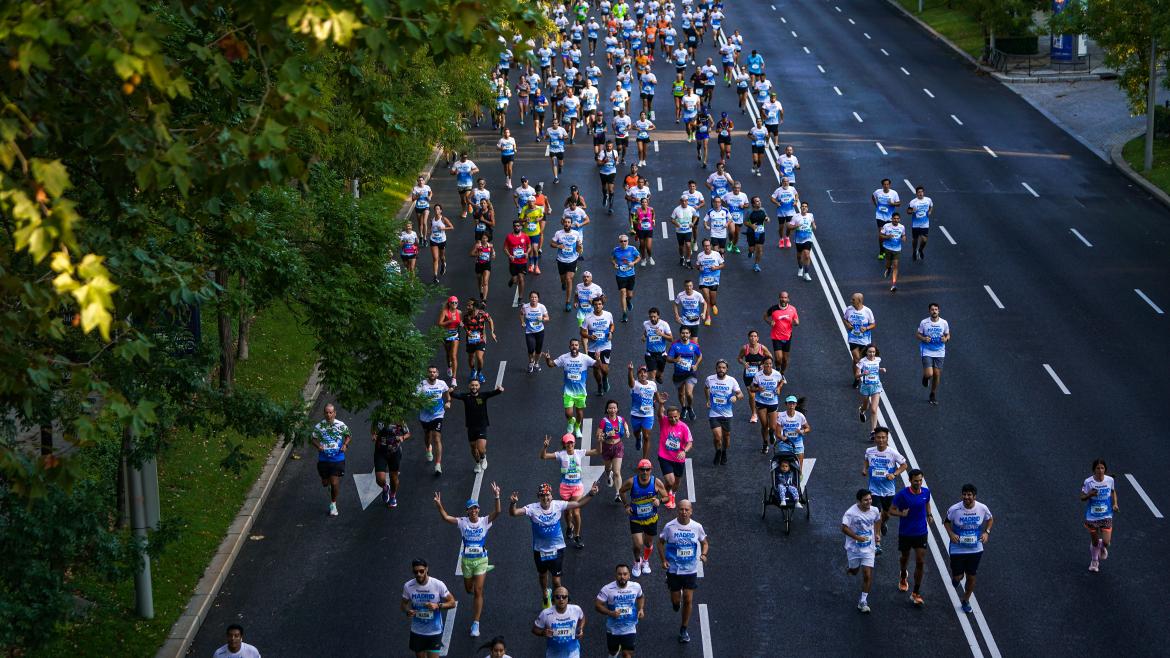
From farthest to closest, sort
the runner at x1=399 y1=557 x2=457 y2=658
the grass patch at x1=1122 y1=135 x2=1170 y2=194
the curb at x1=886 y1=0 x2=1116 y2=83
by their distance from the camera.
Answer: the curb at x1=886 y1=0 x2=1116 y2=83, the grass patch at x1=1122 y1=135 x2=1170 y2=194, the runner at x1=399 y1=557 x2=457 y2=658

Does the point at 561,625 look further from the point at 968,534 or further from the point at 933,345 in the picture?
the point at 933,345

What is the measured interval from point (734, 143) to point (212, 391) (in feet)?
94.9

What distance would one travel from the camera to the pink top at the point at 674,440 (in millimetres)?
20047

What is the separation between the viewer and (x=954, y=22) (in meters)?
63.1

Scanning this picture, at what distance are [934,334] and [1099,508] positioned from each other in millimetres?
5807

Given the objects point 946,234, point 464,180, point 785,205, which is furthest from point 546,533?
point 464,180

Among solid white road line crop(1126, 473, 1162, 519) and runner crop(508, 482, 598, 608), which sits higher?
runner crop(508, 482, 598, 608)

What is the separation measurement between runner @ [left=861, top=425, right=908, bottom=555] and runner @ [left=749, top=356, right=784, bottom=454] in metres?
2.92

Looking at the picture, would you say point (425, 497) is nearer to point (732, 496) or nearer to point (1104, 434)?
point (732, 496)

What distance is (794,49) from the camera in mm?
58562

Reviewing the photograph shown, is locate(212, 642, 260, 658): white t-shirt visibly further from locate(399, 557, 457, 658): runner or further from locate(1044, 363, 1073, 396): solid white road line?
locate(1044, 363, 1073, 396): solid white road line

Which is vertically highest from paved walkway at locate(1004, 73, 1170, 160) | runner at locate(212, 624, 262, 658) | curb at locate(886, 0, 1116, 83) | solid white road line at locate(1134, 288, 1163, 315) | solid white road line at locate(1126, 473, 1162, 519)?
runner at locate(212, 624, 262, 658)

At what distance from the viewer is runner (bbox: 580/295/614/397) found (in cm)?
2438

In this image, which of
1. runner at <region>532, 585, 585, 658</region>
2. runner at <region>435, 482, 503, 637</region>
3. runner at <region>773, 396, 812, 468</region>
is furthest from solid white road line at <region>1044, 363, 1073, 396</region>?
runner at <region>532, 585, 585, 658</region>
